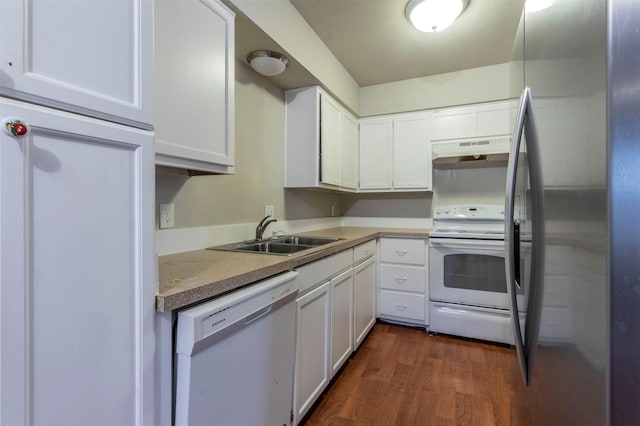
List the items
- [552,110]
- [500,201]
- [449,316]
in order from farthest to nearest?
1. [500,201]
2. [449,316]
3. [552,110]

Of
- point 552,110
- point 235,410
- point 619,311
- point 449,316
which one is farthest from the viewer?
point 449,316

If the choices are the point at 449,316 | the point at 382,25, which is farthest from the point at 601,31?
the point at 449,316

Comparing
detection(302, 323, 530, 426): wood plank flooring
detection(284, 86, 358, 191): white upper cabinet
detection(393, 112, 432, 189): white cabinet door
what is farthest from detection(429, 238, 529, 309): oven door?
detection(284, 86, 358, 191): white upper cabinet

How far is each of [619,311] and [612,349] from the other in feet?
0.18

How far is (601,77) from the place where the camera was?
44cm

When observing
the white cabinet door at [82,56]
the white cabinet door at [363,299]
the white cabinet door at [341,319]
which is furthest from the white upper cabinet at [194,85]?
the white cabinet door at [363,299]

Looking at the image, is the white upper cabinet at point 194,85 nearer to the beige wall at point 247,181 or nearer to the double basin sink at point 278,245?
the beige wall at point 247,181

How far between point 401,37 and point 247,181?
1684 mm

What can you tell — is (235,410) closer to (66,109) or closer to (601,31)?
(66,109)

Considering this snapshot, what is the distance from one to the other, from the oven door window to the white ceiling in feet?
5.82

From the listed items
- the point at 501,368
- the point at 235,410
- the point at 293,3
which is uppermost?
the point at 293,3

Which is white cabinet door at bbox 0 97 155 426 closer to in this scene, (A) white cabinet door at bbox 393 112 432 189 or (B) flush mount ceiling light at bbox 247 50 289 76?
(B) flush mount ceiling light at bbox 247 50 289 76

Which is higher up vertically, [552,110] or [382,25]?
[382,25]

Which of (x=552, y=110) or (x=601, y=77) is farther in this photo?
(x=552, y=110)
